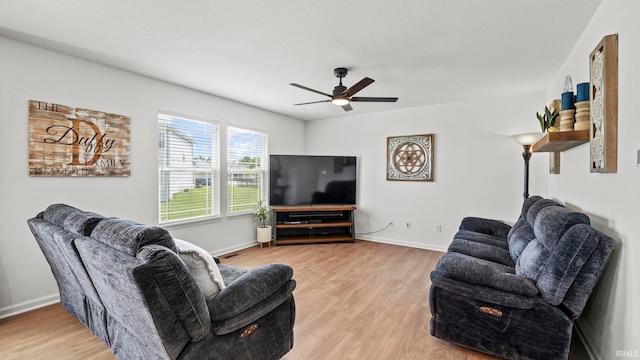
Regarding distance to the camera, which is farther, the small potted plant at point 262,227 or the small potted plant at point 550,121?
the small potted plant at point 262,227

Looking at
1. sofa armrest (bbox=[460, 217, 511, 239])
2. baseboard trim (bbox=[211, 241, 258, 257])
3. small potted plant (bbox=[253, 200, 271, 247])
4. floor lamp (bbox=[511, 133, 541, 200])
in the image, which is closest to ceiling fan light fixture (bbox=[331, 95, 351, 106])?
sofa armrest (bbox=[460, 217, 511, 239])

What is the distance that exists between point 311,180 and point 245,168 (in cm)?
120

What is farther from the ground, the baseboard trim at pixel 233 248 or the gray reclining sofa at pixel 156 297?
the gray reclining sofa at pixel 156 297

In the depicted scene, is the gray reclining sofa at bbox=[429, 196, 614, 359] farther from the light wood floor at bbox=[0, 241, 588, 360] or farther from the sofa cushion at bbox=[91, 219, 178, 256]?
the sofa cushion at bbox=[91, 219, 178, 256]

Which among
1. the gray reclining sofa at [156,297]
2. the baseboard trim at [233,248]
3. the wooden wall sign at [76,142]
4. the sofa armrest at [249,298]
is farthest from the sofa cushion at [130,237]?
the baseboard trim at [233,248]

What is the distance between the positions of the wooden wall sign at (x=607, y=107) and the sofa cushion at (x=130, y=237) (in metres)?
2.46

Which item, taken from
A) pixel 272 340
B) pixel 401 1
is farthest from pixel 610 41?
pixel 272 340

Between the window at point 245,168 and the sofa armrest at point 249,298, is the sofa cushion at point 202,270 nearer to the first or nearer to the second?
the sofa armrest at point 249,298

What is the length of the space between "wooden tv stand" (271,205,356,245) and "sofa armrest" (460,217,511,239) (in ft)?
6.51

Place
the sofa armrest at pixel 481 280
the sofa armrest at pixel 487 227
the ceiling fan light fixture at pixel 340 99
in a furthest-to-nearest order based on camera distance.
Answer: the sofa armrest at pixel 487 227
the ceiling fan light fixture at pixel 340 99
the sofa armrest at pixel 481 280

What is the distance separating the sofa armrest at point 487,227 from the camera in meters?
3.40

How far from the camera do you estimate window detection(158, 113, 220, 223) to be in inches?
145

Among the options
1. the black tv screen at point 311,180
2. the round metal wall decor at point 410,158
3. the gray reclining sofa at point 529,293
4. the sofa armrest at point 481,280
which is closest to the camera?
the gray reclining sofa at point 529,293

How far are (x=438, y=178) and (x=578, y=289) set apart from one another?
3.14 metres
